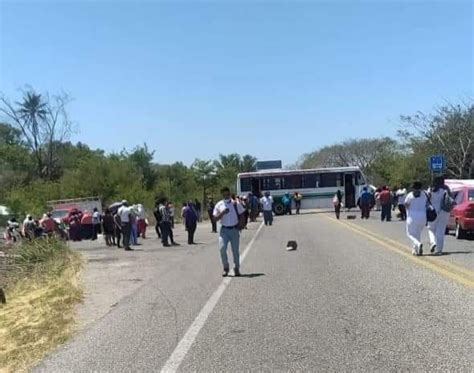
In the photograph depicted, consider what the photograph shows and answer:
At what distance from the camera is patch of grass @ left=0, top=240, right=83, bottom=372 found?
8.86 metres

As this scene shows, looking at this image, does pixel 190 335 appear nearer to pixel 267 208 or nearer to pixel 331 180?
pixel 267 208

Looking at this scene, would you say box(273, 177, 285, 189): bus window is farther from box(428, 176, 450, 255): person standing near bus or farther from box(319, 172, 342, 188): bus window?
box(428, 176, 450, 255): person standing near bus

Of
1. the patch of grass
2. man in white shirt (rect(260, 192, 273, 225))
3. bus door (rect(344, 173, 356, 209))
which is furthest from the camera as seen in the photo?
bus door (rect(344, 173, 356, 209))

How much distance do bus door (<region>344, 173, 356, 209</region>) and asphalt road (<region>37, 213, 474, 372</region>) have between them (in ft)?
123

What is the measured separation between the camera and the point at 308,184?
5525 centimetres

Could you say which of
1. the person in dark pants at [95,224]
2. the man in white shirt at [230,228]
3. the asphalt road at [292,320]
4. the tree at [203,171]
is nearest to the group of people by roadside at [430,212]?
the asphalt road at [292,320]

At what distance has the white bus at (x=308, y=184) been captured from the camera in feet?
178

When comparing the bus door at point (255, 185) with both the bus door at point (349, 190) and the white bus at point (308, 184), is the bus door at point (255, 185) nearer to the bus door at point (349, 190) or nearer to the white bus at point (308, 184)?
the white bus at point (308, 184)

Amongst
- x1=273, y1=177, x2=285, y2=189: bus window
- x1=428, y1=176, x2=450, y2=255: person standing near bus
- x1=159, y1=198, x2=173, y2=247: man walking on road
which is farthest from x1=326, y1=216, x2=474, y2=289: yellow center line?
x1=273, y1=177, x2=285, y2=189: bus window

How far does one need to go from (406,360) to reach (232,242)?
302 inches

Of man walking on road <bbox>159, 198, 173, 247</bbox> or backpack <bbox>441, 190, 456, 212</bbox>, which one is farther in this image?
man walking on road <bbox>159, 198, 173, 247</bbox>

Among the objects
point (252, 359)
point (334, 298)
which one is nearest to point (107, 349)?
point (252, 359)

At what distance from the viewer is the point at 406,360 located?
668cm

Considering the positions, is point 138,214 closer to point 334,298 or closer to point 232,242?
point 232,242
